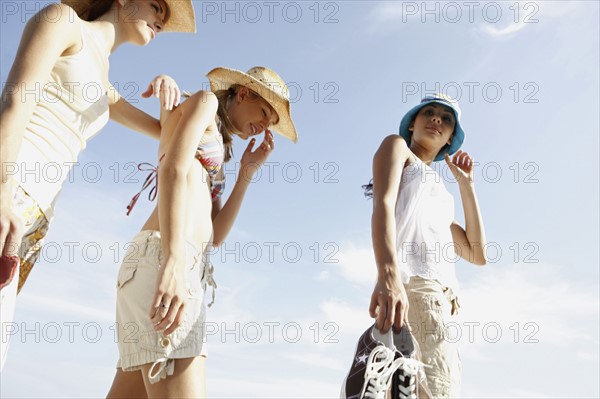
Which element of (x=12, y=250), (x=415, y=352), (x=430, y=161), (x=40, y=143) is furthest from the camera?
(x=430, y=161)

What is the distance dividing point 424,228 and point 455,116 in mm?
1046

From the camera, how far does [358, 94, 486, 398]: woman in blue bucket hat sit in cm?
300

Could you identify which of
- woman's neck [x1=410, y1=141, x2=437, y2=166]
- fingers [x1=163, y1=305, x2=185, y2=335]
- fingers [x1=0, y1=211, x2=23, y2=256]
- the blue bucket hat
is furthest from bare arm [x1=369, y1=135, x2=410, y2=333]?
fingers [x1=0, y1=211, x2=23, y2=256]

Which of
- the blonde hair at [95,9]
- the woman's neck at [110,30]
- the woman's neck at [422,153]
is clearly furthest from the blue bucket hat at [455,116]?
the woman's neck at [110,30]

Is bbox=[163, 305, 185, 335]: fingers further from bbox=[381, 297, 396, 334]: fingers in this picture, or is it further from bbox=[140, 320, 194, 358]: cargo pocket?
bbox=[381, 297, 396, 334]: fingers

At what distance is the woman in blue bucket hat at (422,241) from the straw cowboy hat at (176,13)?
141cm

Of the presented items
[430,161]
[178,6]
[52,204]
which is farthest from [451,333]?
[178,6]

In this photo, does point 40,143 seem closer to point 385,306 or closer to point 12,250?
point 12,250

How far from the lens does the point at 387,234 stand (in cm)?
313

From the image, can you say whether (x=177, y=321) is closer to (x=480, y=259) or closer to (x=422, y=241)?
(x=422, y=241)

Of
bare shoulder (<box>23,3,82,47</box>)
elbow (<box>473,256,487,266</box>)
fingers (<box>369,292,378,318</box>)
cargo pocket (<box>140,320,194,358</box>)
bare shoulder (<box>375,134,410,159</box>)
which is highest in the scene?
bare shoulder (<box>23,3,82,47</box>)

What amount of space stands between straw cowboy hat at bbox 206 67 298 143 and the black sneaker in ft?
5.25

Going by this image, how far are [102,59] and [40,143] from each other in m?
0.64

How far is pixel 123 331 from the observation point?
2699 mm
